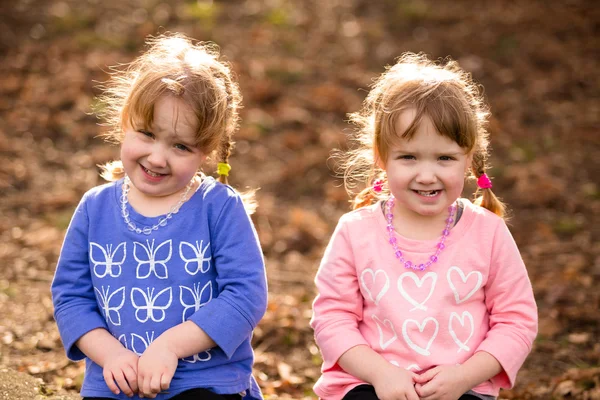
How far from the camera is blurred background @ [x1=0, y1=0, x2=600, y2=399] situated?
13.4ft

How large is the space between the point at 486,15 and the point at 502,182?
344 cm

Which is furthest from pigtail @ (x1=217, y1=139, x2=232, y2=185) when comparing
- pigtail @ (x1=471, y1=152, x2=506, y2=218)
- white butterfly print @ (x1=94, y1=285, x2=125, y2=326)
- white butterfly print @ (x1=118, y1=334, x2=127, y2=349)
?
pigtail @ (x1=471, y1=152, x2=506, y2=218)

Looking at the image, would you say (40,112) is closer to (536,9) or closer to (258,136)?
(258,136)

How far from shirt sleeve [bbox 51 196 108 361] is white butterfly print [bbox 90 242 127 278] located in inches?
2.3

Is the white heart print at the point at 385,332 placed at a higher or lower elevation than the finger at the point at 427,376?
higher

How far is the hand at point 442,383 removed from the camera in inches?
95.0

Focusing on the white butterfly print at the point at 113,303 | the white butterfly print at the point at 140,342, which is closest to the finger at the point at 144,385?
the white butterfly print at the point at 140,342

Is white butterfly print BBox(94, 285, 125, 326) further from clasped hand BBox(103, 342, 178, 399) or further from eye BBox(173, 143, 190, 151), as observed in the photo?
eye BBox(173, 143, 190, 151)

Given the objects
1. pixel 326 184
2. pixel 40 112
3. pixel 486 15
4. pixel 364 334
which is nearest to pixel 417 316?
pixel 364 334

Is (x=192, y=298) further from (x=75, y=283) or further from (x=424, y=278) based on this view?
(x=424, y=278)

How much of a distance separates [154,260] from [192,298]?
0.59ft

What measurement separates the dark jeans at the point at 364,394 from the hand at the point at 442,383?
0.20ft

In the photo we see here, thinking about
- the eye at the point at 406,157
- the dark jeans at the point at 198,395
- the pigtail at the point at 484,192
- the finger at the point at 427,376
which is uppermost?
the eye at the point at 406,157

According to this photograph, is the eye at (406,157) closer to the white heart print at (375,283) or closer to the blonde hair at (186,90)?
the white heart print at (375,283)
